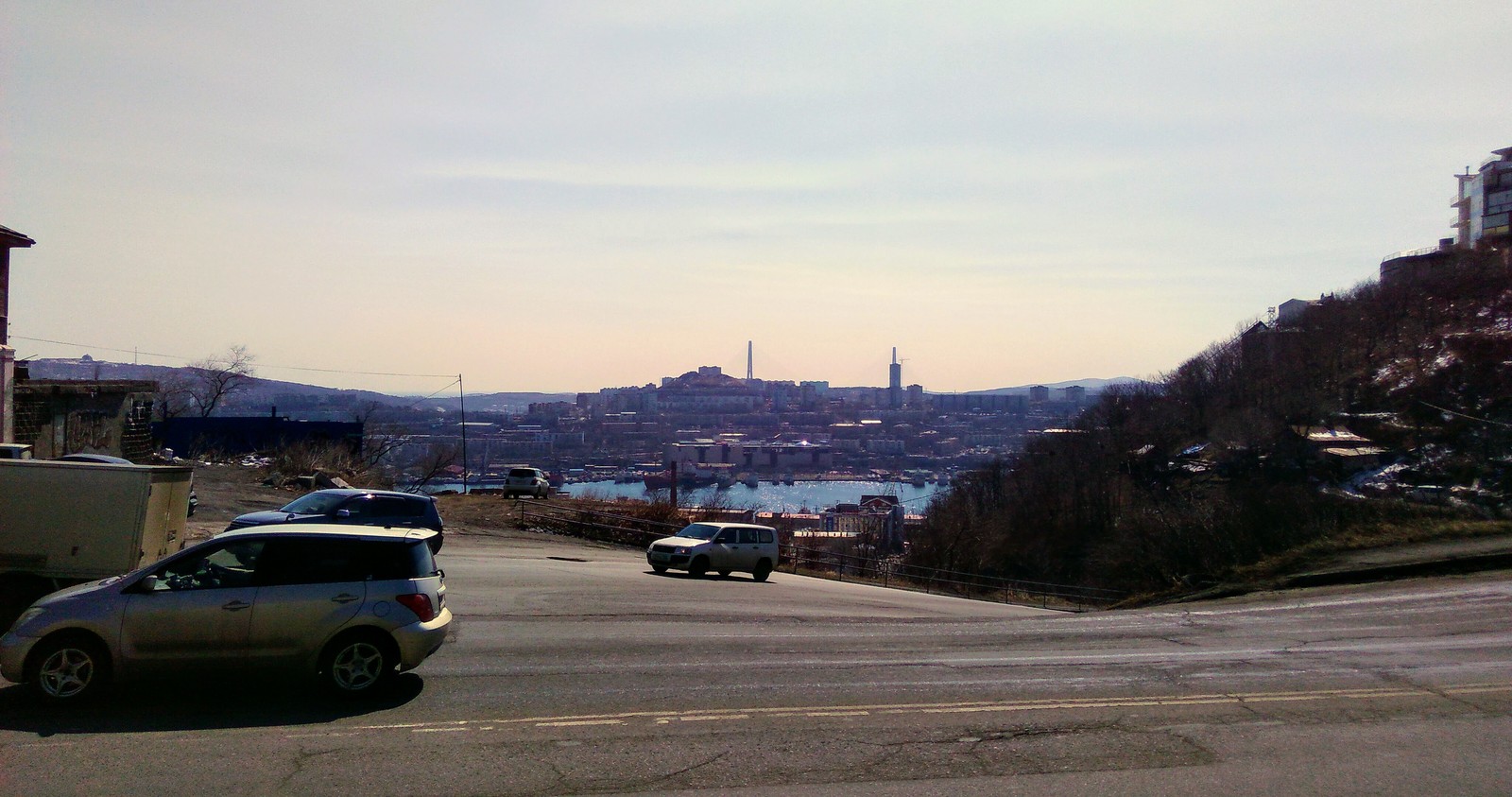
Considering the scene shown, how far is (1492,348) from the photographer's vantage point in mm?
48812

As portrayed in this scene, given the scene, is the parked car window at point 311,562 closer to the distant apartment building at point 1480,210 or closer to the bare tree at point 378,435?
the bare tree at point 378,435

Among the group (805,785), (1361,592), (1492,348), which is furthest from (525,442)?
(805,785)

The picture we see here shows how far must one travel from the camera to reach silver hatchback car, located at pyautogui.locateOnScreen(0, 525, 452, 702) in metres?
8.54

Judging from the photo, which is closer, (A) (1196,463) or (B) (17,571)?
(B) (17,571)

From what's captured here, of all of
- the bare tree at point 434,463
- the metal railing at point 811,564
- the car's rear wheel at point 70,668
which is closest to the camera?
the car's rear wheel at point 70,668

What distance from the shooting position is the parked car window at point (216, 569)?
29.6ft

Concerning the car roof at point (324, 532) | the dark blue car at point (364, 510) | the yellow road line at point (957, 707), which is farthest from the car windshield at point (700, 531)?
the yellow road line at point (957, 707)

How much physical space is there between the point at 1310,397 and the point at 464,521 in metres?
44.2

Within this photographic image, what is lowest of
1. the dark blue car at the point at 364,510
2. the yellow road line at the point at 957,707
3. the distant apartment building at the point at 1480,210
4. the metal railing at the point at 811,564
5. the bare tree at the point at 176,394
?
the metal railing at the point at 811,564

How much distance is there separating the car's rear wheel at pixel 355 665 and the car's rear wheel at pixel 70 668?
1.76 meters

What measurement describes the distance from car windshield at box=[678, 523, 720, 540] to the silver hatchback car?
18.0m

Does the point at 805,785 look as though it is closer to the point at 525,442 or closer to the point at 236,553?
the point at 236,553

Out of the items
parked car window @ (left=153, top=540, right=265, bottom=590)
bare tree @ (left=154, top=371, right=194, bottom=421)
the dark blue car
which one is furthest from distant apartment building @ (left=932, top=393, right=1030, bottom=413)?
parked car window @ (left=153, top=540, right=265, bottom=590)

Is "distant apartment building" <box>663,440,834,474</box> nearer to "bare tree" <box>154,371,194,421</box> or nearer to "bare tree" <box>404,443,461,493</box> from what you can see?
"bare tree" <box>404,443,461,493</box>
